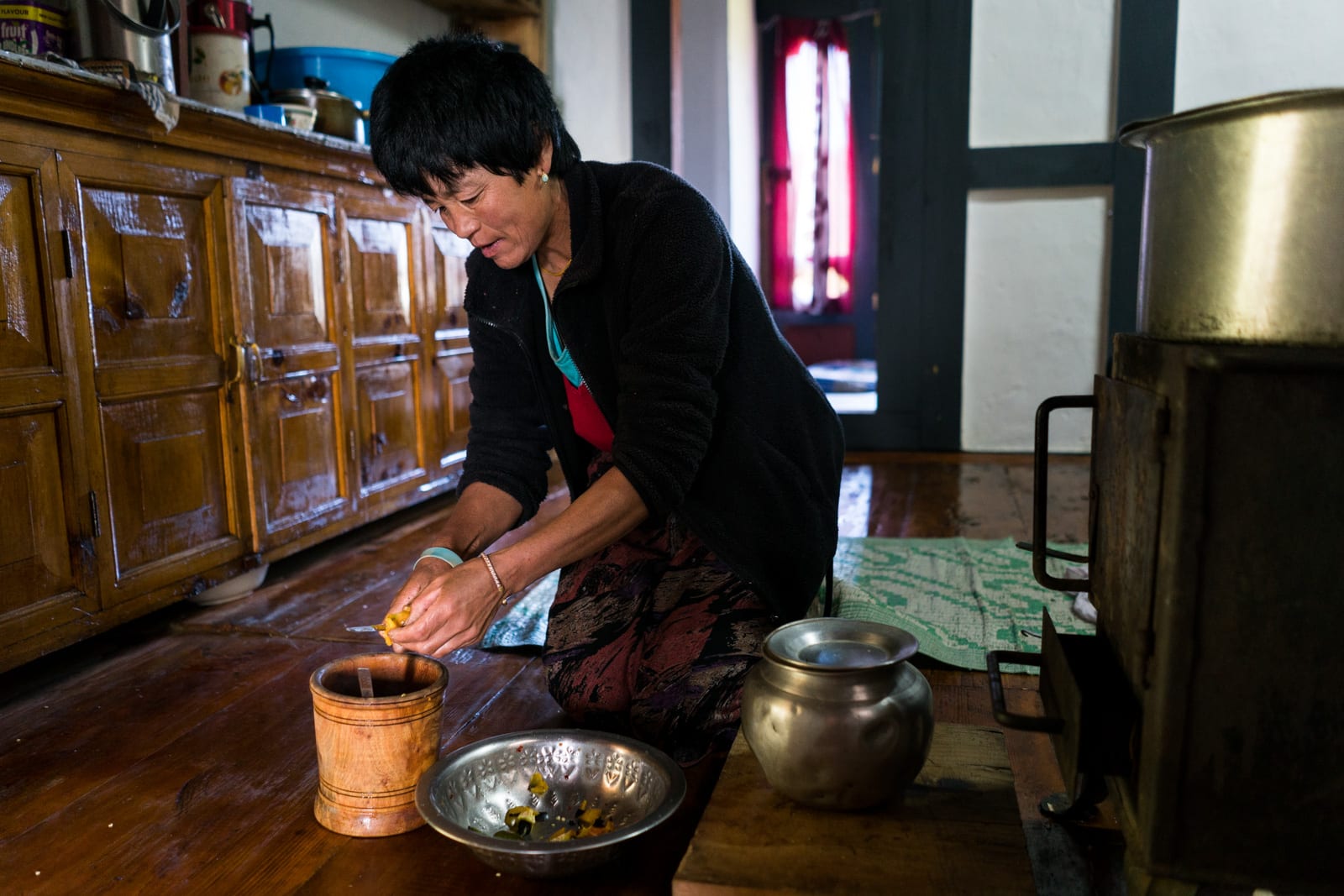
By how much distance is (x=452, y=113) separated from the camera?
1298mm

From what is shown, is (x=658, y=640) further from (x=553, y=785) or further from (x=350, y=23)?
(x=350, y=23)

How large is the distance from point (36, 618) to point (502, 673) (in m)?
0.80

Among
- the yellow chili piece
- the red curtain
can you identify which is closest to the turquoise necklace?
the yellow chili piece

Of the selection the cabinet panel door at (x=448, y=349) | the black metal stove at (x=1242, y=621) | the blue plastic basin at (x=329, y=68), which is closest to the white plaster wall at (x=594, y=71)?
the cabinet panel door at (x=448, y=349)

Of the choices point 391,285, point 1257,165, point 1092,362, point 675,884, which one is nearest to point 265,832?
point 675,884

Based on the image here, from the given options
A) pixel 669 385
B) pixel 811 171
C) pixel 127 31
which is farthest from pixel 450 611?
pixel 811 171

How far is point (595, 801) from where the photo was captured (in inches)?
51.8

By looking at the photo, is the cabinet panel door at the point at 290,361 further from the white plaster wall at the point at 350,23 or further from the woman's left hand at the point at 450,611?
the woman's left hand at the point at 450,611

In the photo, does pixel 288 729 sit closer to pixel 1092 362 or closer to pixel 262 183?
pixel 262 183

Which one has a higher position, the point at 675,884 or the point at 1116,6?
the point at 1116,6

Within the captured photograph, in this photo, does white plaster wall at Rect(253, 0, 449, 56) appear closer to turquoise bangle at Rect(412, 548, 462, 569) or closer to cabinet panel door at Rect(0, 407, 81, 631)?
cabinet panel door at Rect(0, 407, 81, 631)

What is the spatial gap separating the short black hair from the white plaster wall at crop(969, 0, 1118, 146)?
327 cm

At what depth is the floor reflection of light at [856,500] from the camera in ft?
10.4

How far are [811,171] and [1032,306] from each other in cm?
271
